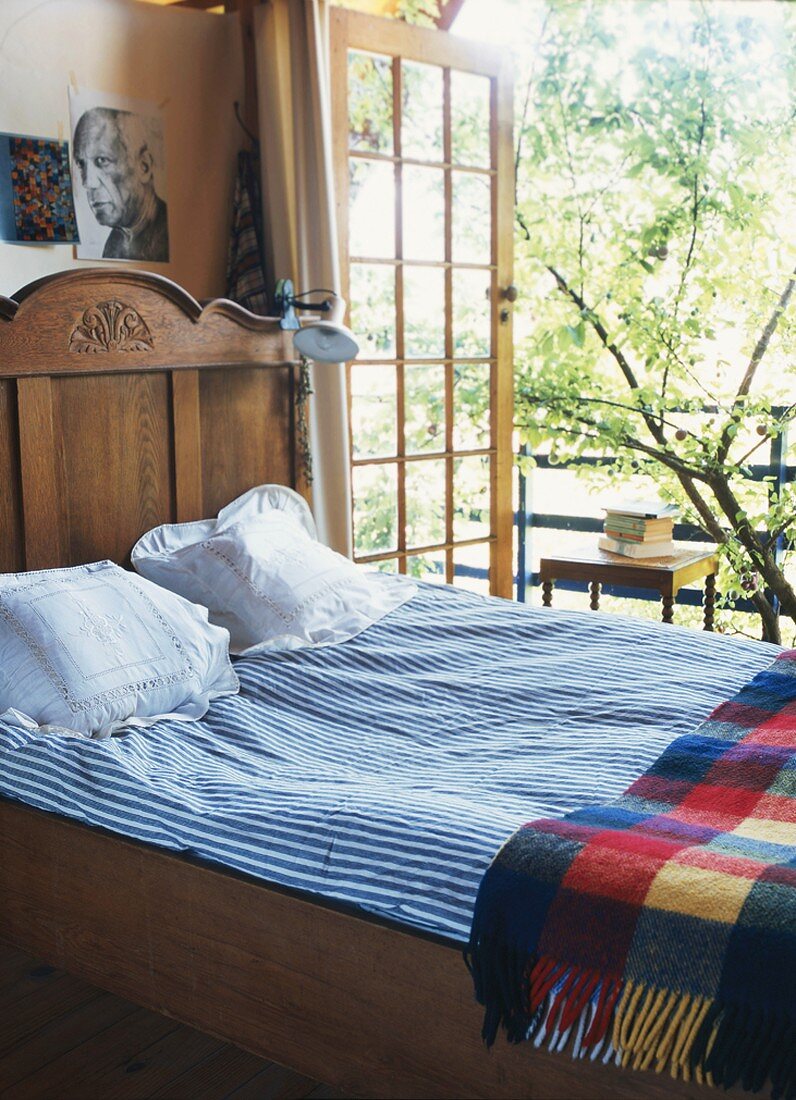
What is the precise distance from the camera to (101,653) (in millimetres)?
2270

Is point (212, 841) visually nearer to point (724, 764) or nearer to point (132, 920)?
point (132, 920)

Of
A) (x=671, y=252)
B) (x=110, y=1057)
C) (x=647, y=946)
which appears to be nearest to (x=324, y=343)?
(x=671, y=252)

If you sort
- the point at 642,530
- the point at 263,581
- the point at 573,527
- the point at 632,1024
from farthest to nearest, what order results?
the point at 573,527, the point at 642,530, the point at 263,581, the point at 632,1024

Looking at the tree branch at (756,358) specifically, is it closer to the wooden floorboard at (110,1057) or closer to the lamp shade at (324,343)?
the lamp shade at (324,343)

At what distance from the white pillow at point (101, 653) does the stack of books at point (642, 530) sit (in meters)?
1.88

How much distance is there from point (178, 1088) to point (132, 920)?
27cm

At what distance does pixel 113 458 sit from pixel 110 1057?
4.91 feet

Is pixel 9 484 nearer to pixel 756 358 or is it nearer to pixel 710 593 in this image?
pixel 710 593

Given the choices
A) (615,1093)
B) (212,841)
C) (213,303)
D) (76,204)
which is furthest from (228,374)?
(615,1093)

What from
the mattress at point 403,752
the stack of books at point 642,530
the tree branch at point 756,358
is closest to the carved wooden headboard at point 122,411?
the mattress at point 403,752

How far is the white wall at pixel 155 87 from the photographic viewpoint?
117 inches

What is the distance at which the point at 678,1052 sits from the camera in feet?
4.43

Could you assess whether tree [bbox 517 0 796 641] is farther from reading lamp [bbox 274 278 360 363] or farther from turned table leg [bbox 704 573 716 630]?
reading lamp [bbox 274 278 360 363]

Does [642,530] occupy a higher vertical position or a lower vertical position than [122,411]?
lower
